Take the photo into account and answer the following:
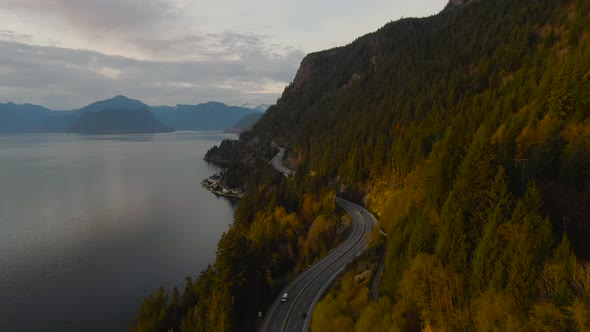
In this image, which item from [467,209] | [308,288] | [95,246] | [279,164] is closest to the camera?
[467,209]

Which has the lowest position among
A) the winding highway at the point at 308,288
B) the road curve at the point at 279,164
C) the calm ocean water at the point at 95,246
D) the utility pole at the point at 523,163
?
the calm ocean water at the point at 95,246

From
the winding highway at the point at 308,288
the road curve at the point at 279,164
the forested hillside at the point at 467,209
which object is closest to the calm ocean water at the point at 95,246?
the forested hillside at the point at 467,209

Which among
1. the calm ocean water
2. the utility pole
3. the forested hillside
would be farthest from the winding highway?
the calm ocean water

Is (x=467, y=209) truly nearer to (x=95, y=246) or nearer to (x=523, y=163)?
(x=523, y=163)

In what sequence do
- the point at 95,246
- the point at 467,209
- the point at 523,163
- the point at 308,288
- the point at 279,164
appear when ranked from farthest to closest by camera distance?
the point at 279,164 < the point at 95,246 < the point at 308,288 < the point at 523,163 < the point at 467,209

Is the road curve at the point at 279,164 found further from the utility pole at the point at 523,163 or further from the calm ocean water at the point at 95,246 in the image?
the utility pole at the point at 523,163

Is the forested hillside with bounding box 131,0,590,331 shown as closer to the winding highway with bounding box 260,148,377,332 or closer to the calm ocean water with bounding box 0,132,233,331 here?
the winding highway with bounding box 260,148,377,332

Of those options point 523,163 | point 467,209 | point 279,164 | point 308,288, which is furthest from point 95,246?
point 279,164
